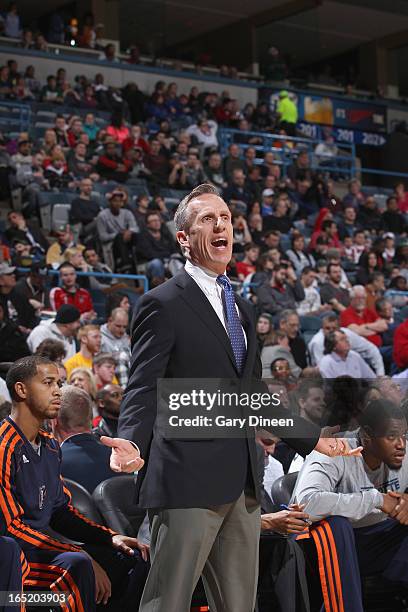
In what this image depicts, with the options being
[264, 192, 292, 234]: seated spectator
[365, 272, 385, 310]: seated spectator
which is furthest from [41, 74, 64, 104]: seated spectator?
[365, 272, 385, 310]: seated spectator

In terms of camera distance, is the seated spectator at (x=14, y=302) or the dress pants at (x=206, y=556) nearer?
the dress pants at (x=206, y=556)

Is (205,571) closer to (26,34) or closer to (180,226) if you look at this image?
(180,226)

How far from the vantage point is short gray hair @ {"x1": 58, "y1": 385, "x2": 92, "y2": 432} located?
185 inches

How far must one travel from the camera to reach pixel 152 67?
17828mm

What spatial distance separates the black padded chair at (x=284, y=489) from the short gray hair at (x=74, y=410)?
961 millimetres

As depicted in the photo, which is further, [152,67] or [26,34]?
[152,67]

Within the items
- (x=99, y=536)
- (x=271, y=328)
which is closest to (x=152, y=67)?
(x=271, y=328)

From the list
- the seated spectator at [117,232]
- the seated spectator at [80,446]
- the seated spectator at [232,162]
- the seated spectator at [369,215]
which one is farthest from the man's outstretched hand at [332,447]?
the seated spectator at [369,215]

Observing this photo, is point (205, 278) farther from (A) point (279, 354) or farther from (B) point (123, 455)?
(A) point (279, 354)

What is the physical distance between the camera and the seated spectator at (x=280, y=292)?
406 inches

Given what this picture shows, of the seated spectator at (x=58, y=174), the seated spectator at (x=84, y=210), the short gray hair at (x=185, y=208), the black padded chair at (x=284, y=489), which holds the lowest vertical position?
the black padded chair at (x=284, y=489)

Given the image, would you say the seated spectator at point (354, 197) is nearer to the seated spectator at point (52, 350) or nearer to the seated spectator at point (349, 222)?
the seated spectator at point (349, 222)

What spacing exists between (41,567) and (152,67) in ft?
49.6

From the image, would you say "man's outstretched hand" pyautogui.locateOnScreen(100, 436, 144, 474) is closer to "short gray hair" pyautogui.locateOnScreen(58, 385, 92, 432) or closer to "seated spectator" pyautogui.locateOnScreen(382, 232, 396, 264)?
"short gray hair" pyautogui.locateOnScreen(58, 385, 92, 432)
